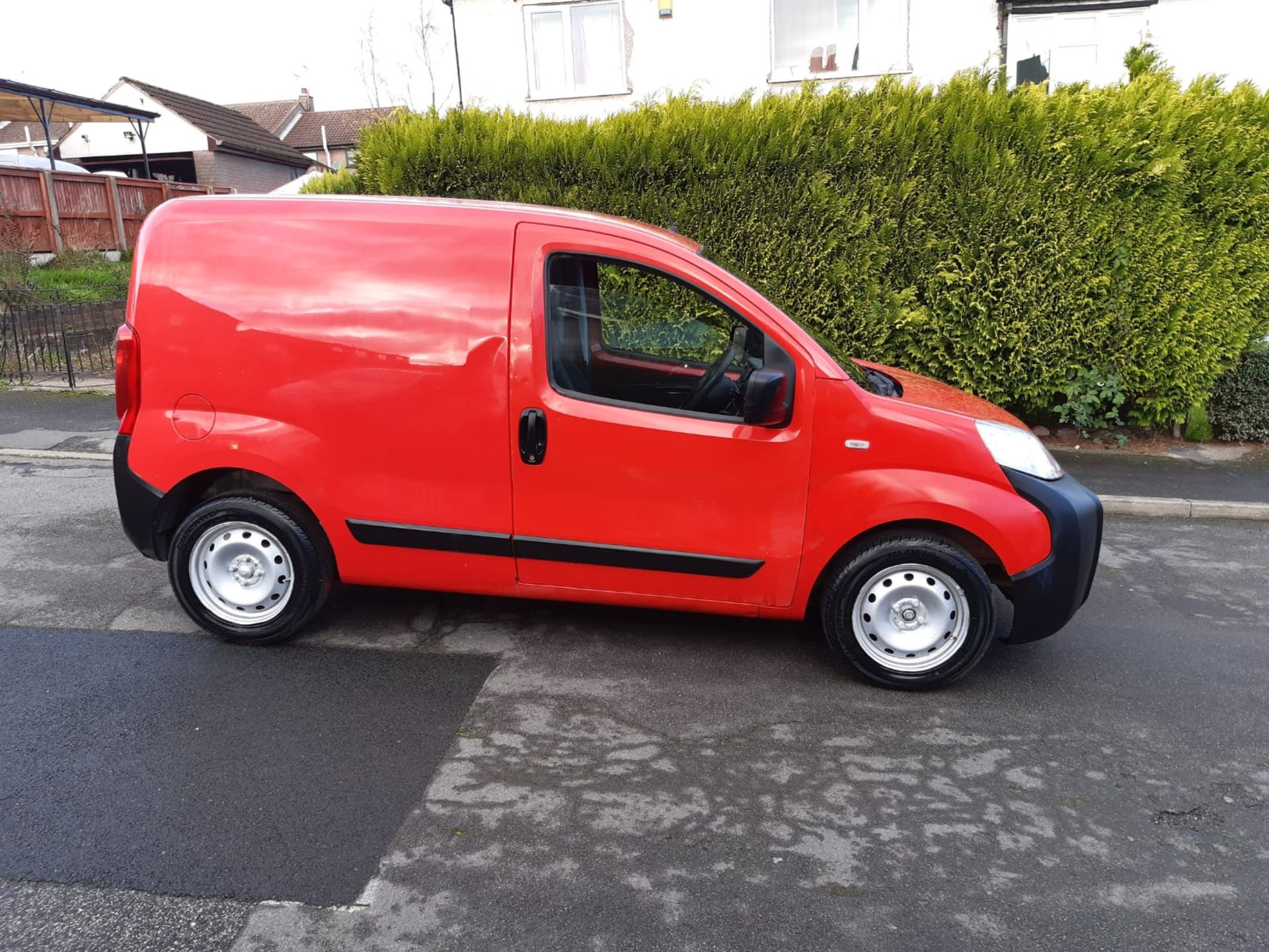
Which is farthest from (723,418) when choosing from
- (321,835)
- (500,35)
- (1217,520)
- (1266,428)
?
(500,35)

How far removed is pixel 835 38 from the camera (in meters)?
14.7

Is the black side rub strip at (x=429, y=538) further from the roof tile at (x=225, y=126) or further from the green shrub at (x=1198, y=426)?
the roof tile at (x=225, y=126)

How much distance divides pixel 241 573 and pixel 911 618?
10.2ft

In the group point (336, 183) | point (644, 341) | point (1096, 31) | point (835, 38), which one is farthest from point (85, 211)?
point (644, 341)

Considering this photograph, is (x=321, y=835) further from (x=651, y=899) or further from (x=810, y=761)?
(x=810, y=761)

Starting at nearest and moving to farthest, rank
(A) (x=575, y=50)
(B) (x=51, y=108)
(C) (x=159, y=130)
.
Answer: (A) (x=575, y=50)
(B) (x=51, y=108)
(C) (x=159, y=130)

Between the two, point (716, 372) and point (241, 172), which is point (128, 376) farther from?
point (241, 172)

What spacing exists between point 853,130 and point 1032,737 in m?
6.03

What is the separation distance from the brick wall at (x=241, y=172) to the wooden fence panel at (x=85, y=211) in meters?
14.4

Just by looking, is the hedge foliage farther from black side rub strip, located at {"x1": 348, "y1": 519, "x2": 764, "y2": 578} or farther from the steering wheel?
black side rub strip, located at {"x1": 348, "y1": 519, "x2": 764, "y2": 578}

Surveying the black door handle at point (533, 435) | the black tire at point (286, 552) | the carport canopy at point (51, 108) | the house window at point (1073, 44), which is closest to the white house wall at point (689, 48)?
the house window at point (1073, 44)

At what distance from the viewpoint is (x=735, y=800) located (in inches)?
130

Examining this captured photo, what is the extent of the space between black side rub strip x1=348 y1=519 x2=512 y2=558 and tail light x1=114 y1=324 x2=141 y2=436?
113 cm

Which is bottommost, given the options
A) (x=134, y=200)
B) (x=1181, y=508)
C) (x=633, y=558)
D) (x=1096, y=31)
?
(x=1181, y=508)
